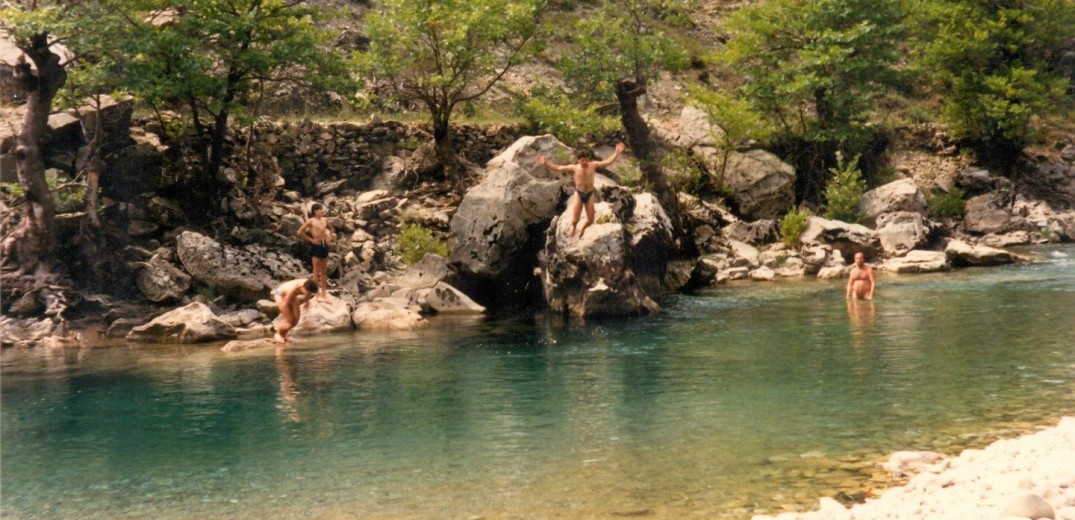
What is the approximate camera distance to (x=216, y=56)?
Result: 1010 inches

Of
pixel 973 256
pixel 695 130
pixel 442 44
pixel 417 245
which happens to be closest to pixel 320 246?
pixel 417 245

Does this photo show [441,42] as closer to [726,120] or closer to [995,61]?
[726,120]

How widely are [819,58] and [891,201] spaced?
5.73m

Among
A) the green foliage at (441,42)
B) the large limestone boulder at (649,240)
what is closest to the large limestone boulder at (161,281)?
the green foliage at (441,42)

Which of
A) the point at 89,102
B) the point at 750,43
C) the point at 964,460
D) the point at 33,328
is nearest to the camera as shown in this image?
the point at 964,460

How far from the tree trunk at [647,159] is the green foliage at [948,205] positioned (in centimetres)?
1165

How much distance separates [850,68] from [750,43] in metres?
4.05

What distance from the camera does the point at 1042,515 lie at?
22.2 ft

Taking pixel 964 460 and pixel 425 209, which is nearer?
pixel 964 460

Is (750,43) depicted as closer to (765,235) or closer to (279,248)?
(765,235)

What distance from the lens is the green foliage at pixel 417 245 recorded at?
25.7 metres

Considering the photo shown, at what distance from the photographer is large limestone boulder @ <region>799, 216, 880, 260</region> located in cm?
2992

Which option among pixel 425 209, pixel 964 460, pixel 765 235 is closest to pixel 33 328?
pixel 425 209

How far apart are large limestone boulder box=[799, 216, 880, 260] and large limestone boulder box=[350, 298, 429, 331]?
14.3 meters
